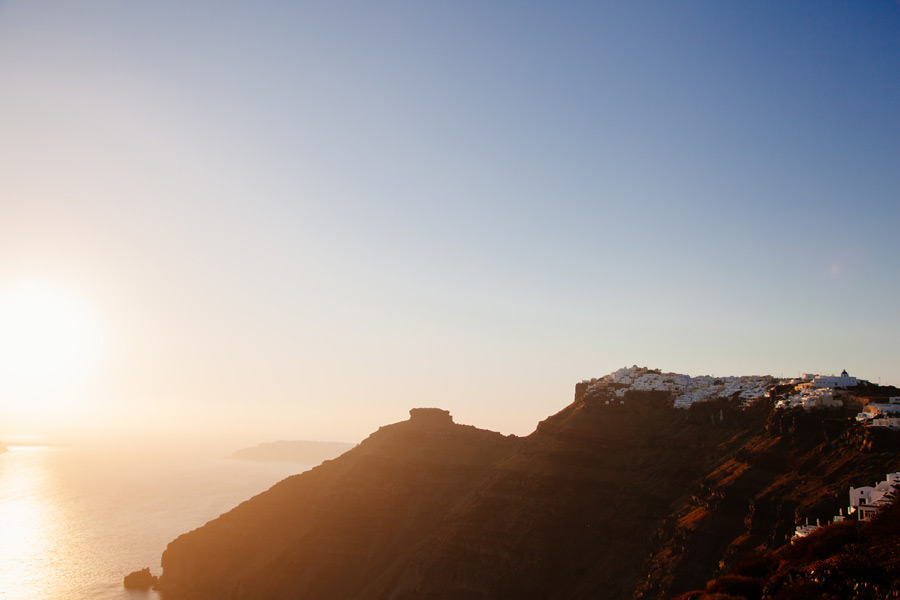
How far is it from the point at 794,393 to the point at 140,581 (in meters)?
135

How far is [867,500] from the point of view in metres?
59.9

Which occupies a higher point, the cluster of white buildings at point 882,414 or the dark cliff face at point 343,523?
the cluster of white buildings at point 882,414

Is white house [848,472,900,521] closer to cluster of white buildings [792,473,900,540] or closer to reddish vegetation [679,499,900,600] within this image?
cluster of white buildings [792,473,900,540]

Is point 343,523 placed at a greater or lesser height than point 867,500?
lesser

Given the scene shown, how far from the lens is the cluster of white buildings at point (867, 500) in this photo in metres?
57.2

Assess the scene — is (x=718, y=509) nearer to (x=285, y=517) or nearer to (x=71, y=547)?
(x=285, y=517)

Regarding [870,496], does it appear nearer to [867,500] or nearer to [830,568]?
[867,500]

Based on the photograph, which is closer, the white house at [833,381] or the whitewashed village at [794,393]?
the whitewashed village at [794,393]

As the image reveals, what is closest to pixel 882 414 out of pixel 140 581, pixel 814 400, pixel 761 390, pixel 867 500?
pixel 814 400

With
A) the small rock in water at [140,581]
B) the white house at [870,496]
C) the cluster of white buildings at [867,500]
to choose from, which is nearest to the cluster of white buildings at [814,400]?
the cluster of white buildings at [867,500]

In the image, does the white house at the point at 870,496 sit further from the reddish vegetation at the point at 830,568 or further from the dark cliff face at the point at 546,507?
the reddish vegetation at the point at 830,568

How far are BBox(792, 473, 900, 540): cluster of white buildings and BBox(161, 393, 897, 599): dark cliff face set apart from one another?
8.92 feet

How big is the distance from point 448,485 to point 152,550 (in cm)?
9888

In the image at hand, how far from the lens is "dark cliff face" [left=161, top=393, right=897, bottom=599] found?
7294 centimetres
